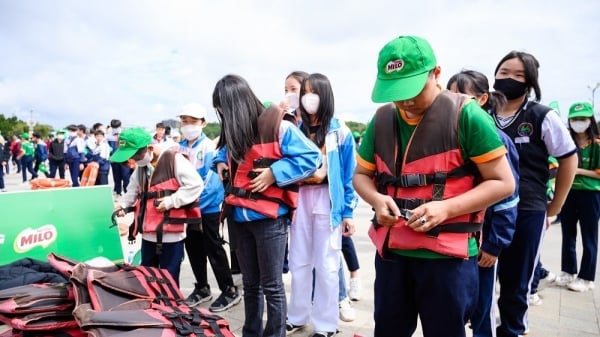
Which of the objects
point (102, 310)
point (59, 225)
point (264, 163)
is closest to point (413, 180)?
point (264, 163)

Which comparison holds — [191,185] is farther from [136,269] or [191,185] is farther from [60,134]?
[60,134]

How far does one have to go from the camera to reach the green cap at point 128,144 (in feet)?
10.2

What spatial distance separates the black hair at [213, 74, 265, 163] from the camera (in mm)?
2504

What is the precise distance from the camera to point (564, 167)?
255 cm

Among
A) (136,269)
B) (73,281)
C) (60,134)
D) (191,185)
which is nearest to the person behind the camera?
(73,281)

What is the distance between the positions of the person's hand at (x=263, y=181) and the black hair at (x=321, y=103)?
75 centimetres

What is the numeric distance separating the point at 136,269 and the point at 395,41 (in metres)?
2.20

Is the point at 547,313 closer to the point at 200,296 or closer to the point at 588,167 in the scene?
the point at 588,167

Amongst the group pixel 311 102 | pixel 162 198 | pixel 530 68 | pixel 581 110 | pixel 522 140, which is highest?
pixel 530 68

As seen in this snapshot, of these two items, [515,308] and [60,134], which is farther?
[60,134]

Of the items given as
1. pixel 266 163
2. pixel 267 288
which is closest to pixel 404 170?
pixel 266 163

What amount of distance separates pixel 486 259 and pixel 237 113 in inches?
67.3

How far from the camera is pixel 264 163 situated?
253 centimetres

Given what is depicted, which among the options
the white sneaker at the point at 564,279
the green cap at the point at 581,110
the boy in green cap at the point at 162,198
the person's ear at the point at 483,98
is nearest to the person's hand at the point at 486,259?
the person's ear at the point at 483,98
